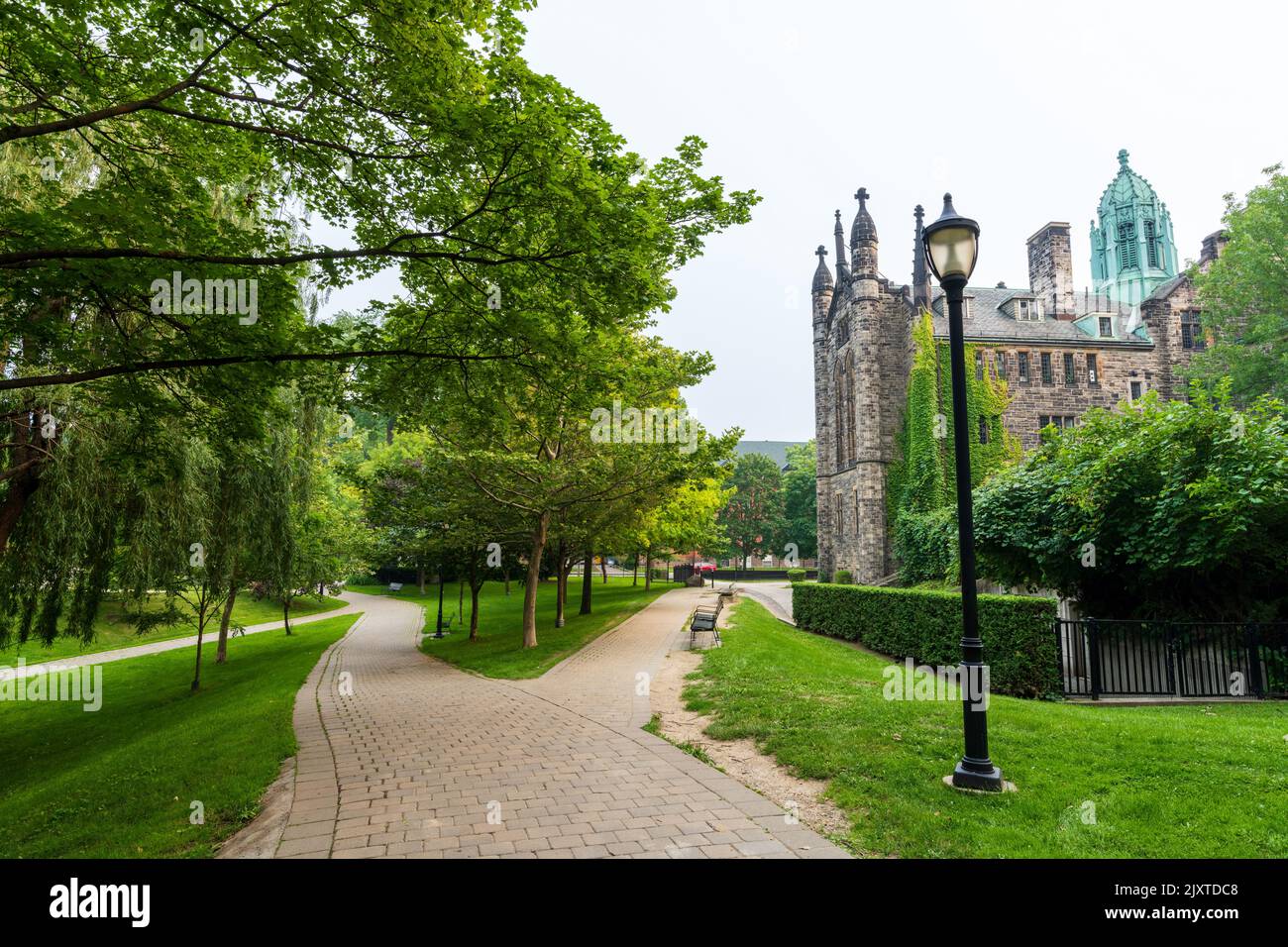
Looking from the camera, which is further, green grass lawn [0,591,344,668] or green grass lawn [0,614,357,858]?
green grass lawn [0,591,344,668]

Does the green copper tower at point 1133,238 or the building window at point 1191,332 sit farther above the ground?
the green copper tower at point 1133,238

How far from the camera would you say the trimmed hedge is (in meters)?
11.7

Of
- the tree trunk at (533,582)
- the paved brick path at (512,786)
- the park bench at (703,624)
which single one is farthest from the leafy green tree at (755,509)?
the paved brick path at (512,786)

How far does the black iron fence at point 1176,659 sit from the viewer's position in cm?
1052

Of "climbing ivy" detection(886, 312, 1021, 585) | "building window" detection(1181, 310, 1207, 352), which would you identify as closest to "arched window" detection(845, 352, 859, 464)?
"climbing ivy" detection(886, 312, 1021, 585)

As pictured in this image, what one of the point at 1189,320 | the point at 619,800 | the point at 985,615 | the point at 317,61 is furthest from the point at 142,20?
the point at 1189,320

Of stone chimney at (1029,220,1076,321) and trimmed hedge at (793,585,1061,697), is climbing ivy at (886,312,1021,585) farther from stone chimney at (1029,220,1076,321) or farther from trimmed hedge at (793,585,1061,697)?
trimmed hedge at (793,585,1061,697)

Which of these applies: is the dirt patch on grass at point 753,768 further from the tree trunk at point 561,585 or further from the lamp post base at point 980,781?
the tree trunk at point 561,585

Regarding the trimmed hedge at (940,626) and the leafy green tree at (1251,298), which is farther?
the leafy green tree at (1251,298)

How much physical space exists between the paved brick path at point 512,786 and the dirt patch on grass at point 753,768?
0.21 m

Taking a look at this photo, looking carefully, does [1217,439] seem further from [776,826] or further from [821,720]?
[776,826]

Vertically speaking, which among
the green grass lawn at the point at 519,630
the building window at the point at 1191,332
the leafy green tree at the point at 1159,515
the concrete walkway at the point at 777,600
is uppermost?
the building window at the point at 1191,332

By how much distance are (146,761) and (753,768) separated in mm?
8570

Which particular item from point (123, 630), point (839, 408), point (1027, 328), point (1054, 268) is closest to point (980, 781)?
point (123, 630)
